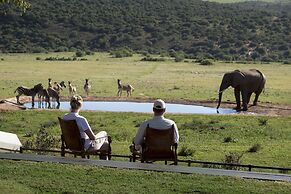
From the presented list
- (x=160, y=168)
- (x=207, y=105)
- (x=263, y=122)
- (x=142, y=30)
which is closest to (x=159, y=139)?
(x=160, y=168)

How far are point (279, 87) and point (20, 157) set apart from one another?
34227mm

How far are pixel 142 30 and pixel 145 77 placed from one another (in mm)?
49791

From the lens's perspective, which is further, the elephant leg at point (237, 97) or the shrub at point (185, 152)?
the elephant leg at point (237, 97)

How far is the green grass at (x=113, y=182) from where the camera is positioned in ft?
31.2

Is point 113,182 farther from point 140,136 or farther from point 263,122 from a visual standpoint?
point 263,122

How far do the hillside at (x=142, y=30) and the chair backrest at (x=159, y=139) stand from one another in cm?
7212

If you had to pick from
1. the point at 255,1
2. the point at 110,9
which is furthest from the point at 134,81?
the point at 255,1

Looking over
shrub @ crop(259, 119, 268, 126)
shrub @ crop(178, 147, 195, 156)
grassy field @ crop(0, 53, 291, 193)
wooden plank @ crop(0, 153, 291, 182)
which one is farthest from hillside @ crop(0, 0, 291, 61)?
wooden plank @ crop(0, 153, 291, 182)

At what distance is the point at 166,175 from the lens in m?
10.2

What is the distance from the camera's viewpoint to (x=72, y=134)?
12.3 metres

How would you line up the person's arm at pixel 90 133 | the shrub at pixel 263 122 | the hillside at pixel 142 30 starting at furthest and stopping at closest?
the hillside at pixel 142 30 < the shrub at pixel 263 122 < the person's arm at pixel 90 133

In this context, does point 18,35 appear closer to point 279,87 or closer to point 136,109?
point 279,87

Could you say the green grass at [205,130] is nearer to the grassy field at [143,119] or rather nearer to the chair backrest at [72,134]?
the grassy field at [143,119]

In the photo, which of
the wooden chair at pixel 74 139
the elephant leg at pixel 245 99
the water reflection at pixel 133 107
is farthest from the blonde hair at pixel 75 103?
the elephant leg at pixel 245 99
